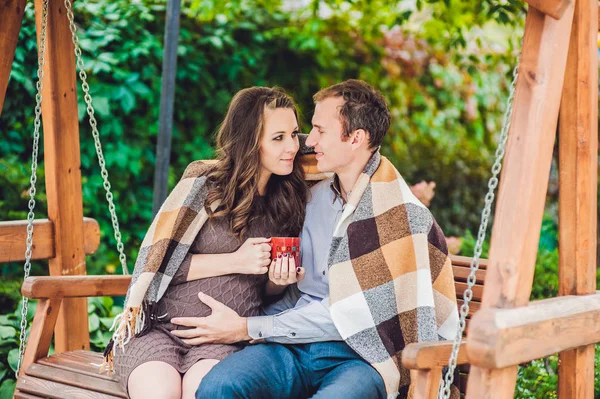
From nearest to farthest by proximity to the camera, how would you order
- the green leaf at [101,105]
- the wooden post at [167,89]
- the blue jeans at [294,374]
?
the blue jeans at [294,374] → the wooden post at [167,89] → the green leaf at [101,105]

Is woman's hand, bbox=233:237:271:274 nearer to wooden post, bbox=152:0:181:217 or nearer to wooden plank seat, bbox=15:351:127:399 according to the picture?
wooden plank seat, bbox=15:351:127:399

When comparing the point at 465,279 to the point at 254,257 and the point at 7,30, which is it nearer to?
the point at 254,257

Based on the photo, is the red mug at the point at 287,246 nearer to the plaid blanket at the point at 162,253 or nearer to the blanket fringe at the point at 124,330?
the plaid blanket at the point at 162,253

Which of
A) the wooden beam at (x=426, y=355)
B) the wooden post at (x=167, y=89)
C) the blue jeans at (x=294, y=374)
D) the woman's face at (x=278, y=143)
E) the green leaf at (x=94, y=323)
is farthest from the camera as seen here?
the green leaf at (x=94, y=323)

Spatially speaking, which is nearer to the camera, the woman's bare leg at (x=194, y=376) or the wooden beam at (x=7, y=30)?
the woman's bare leg at (x=194, y=376)

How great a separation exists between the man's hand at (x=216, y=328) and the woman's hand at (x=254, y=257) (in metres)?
0.17

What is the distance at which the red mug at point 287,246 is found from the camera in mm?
3078

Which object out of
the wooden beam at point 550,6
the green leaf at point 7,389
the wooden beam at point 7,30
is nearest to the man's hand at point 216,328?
the wooden beam at point 7,30

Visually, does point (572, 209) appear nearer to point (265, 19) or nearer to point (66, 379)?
point (66, 379)

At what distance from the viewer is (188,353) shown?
3.15 m

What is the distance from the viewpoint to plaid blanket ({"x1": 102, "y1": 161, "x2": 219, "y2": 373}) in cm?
325

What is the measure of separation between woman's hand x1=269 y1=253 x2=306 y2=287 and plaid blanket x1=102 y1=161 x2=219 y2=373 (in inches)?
15.9

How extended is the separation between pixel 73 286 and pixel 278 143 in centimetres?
113

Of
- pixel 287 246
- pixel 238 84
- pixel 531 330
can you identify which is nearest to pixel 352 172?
pixel 287 246
